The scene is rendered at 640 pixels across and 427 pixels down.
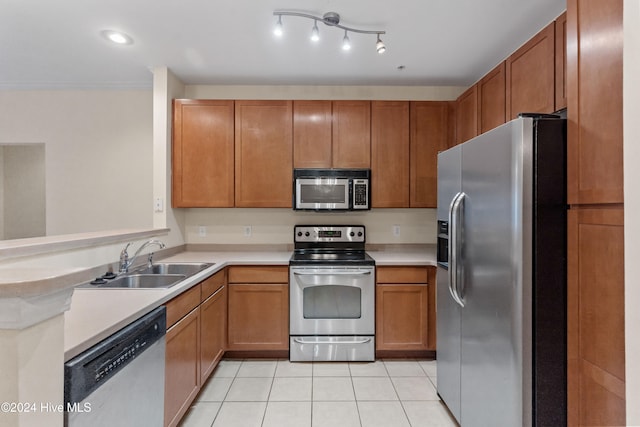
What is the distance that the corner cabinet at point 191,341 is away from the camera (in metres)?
1.63

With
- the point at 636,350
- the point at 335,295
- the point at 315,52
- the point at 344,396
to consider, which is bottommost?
the point at 344,396

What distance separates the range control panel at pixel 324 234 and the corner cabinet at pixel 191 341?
0.89 m

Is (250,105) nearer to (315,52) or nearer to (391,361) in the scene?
(315,52)

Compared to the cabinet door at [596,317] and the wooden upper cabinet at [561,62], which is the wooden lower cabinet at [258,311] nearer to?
the cabinet door at [596,317]

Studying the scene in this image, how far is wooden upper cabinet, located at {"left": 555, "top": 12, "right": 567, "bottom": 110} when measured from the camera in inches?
67.1

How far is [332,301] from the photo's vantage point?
2654mm

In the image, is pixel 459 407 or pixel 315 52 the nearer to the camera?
pixel 459 407

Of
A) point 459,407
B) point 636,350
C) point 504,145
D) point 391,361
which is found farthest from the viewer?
point 391,361

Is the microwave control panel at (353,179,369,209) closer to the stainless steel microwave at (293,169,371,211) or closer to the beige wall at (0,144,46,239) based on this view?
the stainless steel microwave at (293,169,371,211)

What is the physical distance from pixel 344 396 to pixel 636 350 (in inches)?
69.7

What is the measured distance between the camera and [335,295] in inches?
104

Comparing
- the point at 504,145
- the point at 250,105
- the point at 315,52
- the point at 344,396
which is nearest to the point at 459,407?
the point at 344,396

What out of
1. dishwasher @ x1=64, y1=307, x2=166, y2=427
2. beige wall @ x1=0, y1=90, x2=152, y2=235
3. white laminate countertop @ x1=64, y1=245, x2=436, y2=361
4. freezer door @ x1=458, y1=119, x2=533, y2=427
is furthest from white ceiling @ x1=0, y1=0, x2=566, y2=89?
dishwasher @ x1=64, y1=307, x2=166, y2=427

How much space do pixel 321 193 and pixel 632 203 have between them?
7.36 feet
